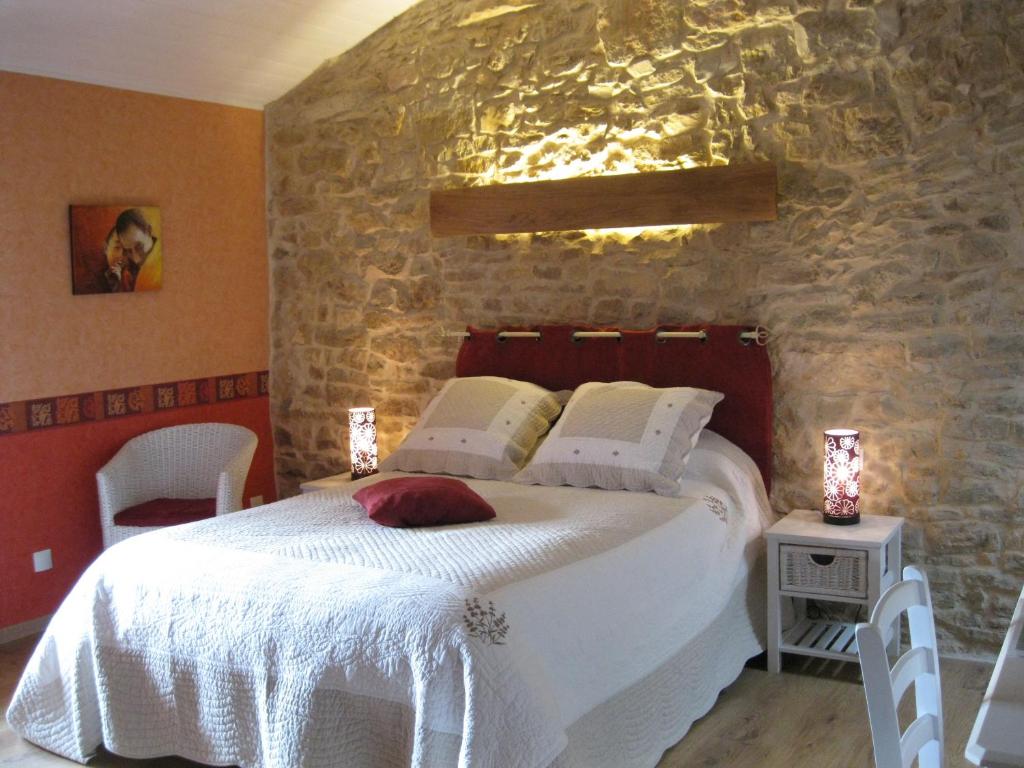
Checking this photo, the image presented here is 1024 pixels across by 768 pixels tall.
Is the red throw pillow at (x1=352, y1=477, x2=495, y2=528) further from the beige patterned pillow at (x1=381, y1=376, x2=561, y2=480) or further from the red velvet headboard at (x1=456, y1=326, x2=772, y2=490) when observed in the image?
the red velvet headboard at (x1=456, y1=326, x2=772, y2=490)

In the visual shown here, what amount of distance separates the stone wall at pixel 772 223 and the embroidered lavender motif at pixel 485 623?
6.69 ft

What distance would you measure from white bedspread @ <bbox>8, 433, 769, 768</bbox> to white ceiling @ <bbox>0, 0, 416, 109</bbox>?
2107mm

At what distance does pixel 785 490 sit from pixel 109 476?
2.88m

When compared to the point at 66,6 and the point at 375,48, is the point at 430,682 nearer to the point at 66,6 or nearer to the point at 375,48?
the point at 66,6

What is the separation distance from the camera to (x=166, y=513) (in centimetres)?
467

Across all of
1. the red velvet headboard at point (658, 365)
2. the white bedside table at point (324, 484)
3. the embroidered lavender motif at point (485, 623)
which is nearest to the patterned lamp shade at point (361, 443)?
the white bedside table at point (324, 484)

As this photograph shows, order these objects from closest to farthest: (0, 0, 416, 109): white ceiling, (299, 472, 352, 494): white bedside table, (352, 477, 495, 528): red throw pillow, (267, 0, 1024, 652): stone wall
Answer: (352, 477, 495, 528): red throw pillow → (267, 0, 1024, 652): stone wall → (0, 0, 416, 109): white ceiling → (299, 472, 352, 494): white bedside table

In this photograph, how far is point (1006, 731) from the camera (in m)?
1.46

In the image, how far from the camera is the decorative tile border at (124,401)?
179 inches

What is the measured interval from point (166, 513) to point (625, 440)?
2034mm

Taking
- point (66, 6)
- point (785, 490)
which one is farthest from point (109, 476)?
point (785, 490)

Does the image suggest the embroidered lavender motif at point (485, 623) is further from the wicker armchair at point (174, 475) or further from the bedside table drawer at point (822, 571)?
the wicker armchair at point (174, 475)

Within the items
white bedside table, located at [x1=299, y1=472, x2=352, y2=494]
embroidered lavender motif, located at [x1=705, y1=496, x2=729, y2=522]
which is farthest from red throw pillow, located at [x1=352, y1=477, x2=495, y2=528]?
white bedside table, located at [x1=299, y1=472, x2=352, y2=494]

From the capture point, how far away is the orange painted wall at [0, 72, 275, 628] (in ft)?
14.8
